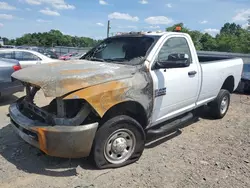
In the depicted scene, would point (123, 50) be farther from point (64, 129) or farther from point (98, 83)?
point (64, 129)

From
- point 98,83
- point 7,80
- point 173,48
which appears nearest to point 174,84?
point 173,48

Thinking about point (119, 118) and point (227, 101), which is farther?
point (227, 101)

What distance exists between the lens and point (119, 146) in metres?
3.65

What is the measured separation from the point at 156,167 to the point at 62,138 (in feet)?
4.95

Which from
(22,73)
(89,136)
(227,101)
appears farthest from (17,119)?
(227,101)

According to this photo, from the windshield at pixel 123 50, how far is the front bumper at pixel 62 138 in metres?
Answer: 1.46

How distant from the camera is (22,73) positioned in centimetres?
378

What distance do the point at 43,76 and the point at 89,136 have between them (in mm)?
1010

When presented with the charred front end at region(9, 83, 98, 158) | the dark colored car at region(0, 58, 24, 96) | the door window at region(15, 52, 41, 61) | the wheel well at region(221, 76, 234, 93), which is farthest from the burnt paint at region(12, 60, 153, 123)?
the door window at region(15, 52, 41, 61)

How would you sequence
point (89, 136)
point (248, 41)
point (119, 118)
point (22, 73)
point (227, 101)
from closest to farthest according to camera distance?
point (89, 136) → point (119, 118) → point (22, 73) → point (227, 101) → point (248, 41)

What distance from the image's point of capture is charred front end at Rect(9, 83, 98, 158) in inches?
122

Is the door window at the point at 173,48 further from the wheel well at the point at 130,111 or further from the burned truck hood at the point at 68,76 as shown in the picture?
the wheel well at the point at 130,111

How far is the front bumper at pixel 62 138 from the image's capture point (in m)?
3.08

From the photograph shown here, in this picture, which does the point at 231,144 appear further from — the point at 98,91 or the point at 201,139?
the point at 98,91
